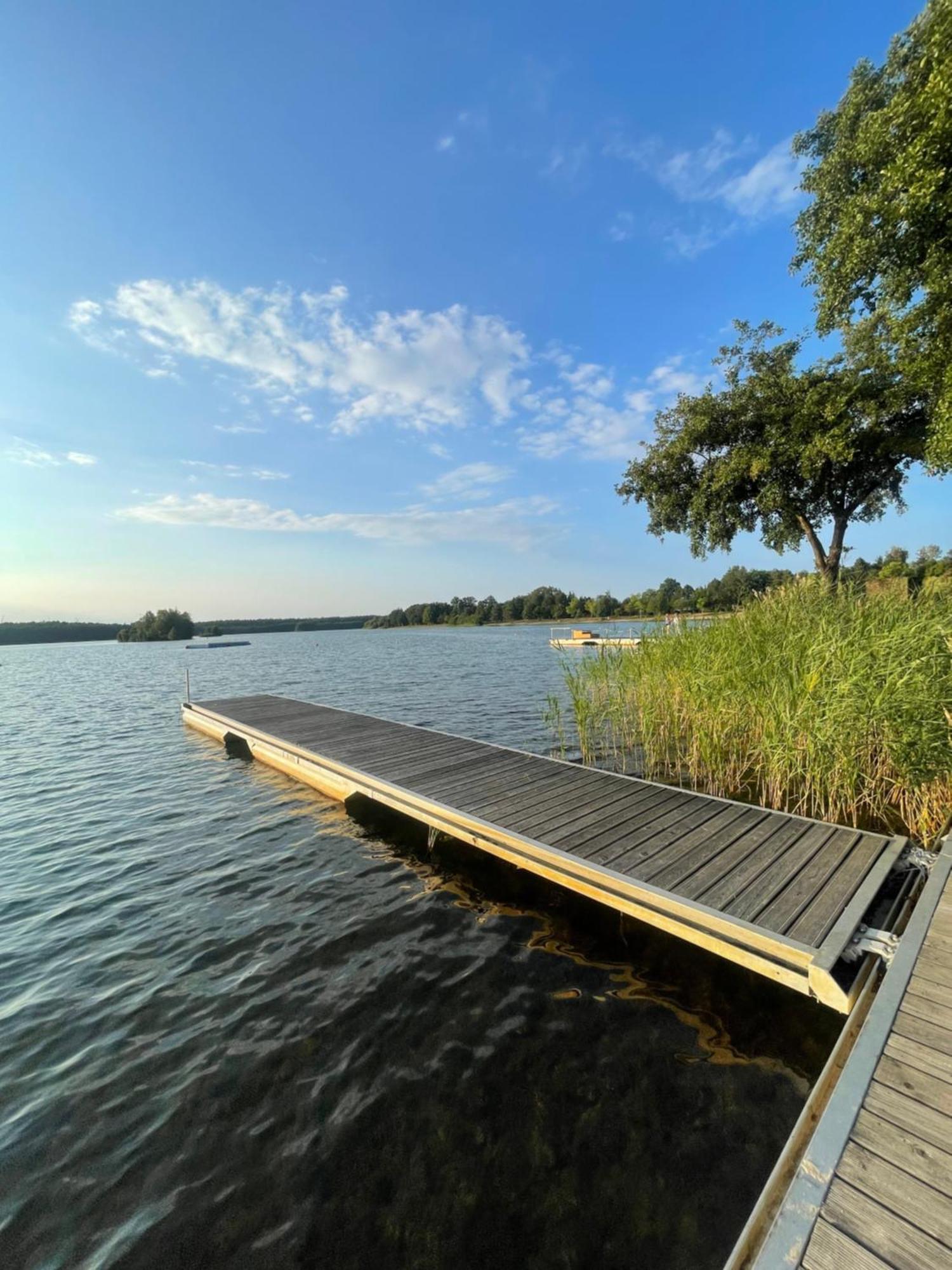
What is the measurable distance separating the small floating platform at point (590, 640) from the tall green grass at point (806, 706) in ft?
2.88

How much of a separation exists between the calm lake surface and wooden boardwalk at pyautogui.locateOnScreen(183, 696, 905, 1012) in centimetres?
60

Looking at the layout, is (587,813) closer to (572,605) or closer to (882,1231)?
(882,1231)

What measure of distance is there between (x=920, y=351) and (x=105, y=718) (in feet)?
74.0

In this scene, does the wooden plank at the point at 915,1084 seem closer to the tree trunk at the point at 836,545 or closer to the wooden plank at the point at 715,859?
the wooden plank at the point at 715,859

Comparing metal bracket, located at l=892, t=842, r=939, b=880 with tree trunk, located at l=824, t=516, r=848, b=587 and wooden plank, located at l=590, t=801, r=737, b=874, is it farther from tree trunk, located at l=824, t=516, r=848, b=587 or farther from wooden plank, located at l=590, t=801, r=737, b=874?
tree trunk, located at l=824, t=516, r=848, b=587

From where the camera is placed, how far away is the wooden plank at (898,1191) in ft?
5.44

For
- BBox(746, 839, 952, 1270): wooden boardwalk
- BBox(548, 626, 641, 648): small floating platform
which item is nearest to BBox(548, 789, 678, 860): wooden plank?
BBox(746, 839, 952, 1270): wooden boardwalk

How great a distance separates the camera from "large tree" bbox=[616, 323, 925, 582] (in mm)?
12367

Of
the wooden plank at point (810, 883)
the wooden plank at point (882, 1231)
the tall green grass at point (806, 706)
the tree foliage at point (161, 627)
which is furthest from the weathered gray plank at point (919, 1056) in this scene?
the tree foliage at point (161, 627)

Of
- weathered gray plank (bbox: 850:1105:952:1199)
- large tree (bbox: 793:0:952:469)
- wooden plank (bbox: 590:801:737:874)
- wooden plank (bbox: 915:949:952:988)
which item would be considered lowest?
wooden plank (bbox: 590:801:737:874)

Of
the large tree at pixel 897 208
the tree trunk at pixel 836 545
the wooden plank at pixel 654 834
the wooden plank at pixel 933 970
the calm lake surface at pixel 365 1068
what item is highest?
the large tree at pixel 897 208

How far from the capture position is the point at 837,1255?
5.23 feet

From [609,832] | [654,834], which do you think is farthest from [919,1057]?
[609,832]

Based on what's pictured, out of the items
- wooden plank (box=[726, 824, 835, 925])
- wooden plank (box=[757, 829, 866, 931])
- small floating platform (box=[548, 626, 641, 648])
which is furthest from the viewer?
small floating platform (box=[548, 626, 641, 648])
